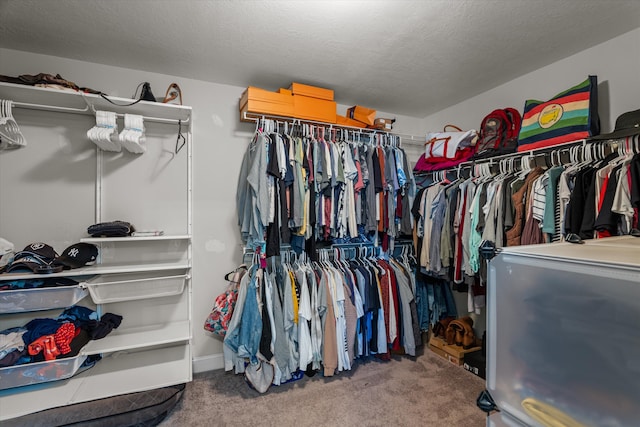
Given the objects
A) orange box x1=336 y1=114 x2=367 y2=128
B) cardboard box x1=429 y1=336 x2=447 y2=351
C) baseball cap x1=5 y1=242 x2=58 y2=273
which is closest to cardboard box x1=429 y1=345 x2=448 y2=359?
cardboard box x1=429 y1=336 x2=447 y2=351

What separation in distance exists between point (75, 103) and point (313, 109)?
1618mm

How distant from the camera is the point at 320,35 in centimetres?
176

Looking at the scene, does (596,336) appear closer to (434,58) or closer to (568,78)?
(434,58)

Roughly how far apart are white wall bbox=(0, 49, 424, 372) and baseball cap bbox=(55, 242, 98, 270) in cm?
68

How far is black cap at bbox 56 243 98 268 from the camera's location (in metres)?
1.72

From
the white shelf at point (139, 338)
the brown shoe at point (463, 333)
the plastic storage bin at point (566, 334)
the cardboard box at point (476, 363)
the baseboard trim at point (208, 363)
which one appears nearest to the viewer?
the plastic storage bin at point (566, 334)

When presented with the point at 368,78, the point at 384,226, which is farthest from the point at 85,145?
the point at 384,226

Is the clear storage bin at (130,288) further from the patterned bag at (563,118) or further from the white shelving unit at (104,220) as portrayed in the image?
the patterned bag at (563,118)

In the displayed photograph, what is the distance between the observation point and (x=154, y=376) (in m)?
1.86

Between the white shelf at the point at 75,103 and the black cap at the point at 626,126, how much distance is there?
2540mm

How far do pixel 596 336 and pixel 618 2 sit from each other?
5.95ft

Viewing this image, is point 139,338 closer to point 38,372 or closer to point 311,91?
point 38,372

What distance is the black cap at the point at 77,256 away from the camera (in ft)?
5.65

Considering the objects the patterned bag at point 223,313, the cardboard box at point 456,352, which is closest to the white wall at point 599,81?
the cardboard box at point 456,352
